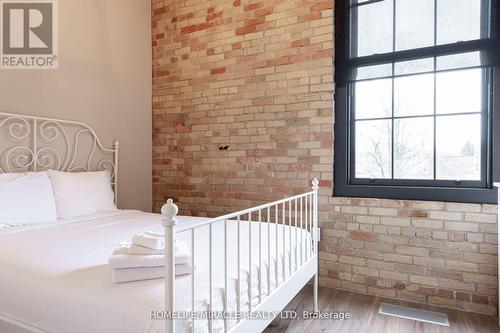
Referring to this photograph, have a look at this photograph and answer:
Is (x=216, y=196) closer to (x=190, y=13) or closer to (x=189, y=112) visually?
(x=189, y=112)

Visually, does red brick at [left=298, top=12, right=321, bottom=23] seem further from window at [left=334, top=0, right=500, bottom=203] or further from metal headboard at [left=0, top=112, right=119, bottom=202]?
metal headboard at [left=0, top=112, right=119, bottom=202]

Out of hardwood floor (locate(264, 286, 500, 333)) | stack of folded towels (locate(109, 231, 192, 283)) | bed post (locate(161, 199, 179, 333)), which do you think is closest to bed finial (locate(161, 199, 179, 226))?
bed post (locate(161, 199, 179, 333))

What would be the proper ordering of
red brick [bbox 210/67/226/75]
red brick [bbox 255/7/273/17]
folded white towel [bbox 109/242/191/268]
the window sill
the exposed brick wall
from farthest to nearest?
red brick [bbox 210/67/226/75], red brick [bbox 255/7/273/17], the exposed brick wall, the window sill, folded white towel [bbox 109/242/191/268]

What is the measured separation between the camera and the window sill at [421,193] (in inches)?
86.0

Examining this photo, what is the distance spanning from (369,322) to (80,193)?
225 cm

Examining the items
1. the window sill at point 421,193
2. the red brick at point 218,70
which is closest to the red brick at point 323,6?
the red brick at point 218,70

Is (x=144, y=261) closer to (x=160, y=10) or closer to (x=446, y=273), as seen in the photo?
(x=446, y=273)

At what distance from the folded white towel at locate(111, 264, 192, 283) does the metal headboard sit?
1786 millimetres

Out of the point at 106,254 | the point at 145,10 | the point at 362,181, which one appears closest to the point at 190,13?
the point at 145,10

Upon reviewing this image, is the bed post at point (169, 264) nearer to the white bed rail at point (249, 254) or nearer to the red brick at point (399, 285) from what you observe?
the white bed rail at point (249, 254)

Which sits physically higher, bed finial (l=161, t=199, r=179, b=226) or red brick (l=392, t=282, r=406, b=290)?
bed finial (l=161, t=199, r=179, b=226)

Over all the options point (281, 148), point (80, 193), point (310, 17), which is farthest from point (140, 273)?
point (310, 17)
